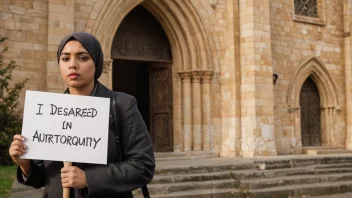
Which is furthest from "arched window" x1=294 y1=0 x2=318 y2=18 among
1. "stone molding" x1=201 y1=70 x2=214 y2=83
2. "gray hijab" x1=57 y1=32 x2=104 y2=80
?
"gray hijab" x1=57 y1=32 x2=104 y2=80

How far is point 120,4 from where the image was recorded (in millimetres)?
12273

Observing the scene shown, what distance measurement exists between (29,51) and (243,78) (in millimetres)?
6006

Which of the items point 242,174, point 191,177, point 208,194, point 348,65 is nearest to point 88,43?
point 208,194

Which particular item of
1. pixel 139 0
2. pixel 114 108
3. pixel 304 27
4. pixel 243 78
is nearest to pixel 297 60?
pixel 304 27

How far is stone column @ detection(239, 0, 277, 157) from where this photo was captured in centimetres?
1303

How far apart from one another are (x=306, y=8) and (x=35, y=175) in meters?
15.1

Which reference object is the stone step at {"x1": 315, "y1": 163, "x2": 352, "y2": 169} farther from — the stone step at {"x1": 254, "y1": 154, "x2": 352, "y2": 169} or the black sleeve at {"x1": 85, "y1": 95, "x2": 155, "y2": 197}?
the black sleeve at {"x1": 85, "y1": 95, "x2": 155, "y2": 197}

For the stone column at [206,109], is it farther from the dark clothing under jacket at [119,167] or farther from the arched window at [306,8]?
the dark clothing under jacket at [119,167]

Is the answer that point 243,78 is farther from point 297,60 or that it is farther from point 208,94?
point 297,60

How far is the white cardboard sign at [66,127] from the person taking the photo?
2.10 m

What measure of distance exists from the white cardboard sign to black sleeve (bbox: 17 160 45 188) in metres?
0.11

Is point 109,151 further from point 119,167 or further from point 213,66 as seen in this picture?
point 213,66

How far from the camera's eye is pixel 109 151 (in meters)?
2.15

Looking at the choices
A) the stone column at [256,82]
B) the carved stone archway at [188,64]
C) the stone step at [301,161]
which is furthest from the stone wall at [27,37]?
the stone column at [256,82]
